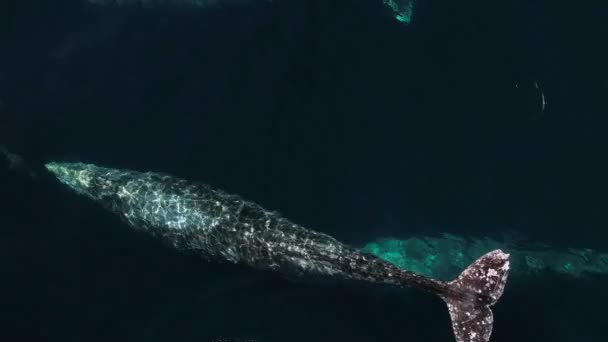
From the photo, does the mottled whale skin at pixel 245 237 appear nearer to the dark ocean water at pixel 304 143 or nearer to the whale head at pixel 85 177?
the whale head at pixel 85 177

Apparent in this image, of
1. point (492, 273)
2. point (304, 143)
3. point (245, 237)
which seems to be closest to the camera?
point (492, 273)

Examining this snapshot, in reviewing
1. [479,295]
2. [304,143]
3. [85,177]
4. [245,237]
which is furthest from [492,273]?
[85,177]

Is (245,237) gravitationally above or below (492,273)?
below

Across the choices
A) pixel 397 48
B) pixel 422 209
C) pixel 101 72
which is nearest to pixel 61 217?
pixel 101 72

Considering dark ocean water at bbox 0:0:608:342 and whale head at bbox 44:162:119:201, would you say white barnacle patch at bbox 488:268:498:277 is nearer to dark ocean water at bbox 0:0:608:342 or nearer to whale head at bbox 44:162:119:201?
dark ocean water at bbox 0:0:608:342

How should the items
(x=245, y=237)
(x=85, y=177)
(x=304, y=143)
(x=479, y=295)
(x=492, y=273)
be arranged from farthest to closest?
(x=304, y=143) < (x=85, y=177) < (x=245, y=237) < (x=479, y=295) < (x=492, y=273)

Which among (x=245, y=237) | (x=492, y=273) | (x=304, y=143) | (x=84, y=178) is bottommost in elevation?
(x=245, y=237)

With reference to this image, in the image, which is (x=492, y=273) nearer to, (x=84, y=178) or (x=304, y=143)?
(x=304, y=143)
